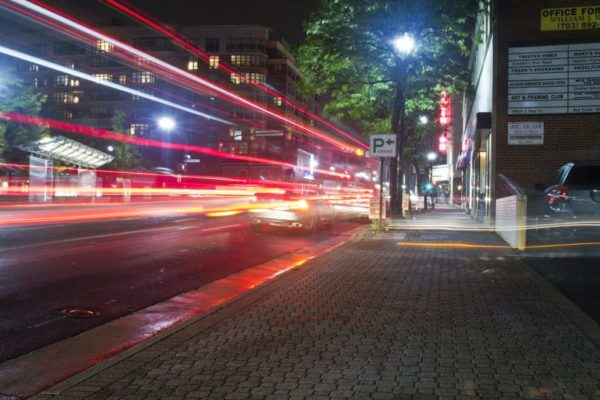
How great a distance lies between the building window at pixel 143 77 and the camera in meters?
80.2

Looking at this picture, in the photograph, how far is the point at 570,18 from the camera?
15.9 meters

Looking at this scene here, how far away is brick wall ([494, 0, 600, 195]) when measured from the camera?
1590 centimetres

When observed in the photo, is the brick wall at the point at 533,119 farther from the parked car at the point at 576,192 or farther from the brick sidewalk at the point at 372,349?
the brick sidewalk at the point at 372,349

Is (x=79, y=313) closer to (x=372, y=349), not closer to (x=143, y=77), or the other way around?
(x=372, y=349)

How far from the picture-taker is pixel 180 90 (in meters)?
82.6

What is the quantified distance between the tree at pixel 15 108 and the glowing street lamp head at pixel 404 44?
27.9m

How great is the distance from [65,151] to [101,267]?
26.3 m

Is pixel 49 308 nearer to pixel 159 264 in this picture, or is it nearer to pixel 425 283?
pixel 159 264

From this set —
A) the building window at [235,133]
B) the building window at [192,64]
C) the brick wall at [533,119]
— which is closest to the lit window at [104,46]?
the building window at [192,64]

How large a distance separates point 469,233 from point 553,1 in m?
7.11

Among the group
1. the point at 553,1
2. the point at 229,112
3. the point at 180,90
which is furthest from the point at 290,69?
the point at 553,1

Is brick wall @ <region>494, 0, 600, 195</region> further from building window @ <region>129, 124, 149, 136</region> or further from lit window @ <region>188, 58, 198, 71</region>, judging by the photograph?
lit window @ <region>188, 58, 198, 71</region>

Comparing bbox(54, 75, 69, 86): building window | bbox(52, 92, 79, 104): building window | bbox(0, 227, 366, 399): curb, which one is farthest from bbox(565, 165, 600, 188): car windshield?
bbox(54, 75, 69, 86): building window

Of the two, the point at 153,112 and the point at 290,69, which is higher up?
the point at 290,69
